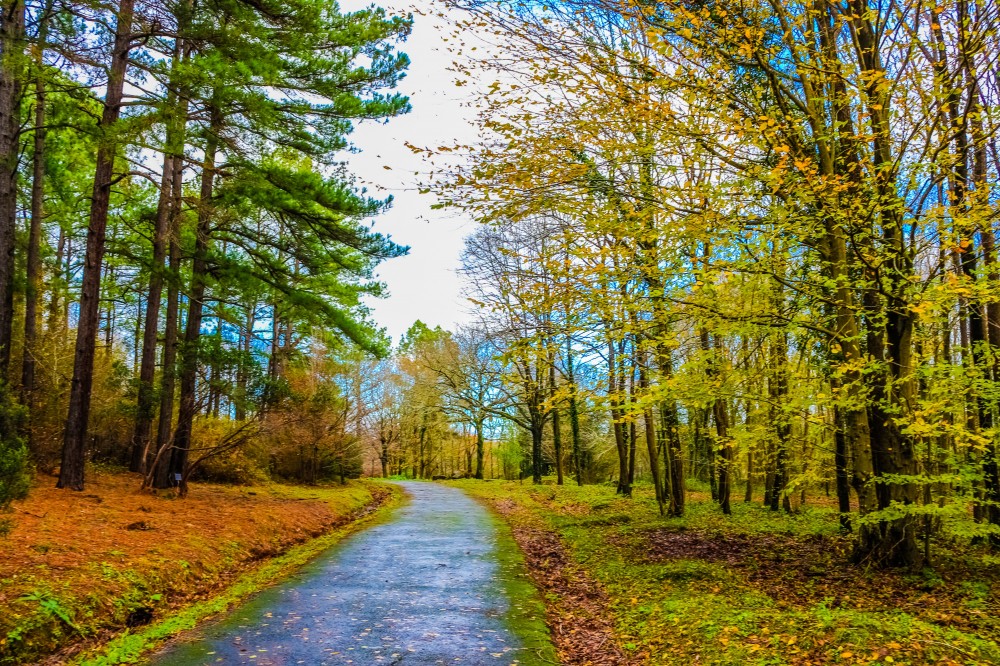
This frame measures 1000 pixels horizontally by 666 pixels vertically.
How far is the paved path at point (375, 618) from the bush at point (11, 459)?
3615mm

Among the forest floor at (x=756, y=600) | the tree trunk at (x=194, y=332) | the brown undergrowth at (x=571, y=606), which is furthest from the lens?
the tree trunk at (x=194, y=332)

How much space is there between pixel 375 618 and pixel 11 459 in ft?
17.4

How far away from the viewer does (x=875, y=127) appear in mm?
6176

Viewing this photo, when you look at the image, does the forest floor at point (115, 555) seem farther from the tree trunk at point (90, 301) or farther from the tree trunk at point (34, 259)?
the tree trunk at point (34, 259)

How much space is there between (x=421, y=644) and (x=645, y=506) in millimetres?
11747

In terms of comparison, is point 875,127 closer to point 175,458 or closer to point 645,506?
point 645,506

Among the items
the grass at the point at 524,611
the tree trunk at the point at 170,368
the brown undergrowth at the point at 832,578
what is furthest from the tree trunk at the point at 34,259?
the brown undergrowth at the point at 832,578

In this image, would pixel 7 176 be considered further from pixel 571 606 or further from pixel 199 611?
pixel 571 606

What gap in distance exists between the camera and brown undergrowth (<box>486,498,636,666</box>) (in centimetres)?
529

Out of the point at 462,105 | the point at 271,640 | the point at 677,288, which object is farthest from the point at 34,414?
the point at 677,288

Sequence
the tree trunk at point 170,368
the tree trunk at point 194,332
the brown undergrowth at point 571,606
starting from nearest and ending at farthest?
the brown undergrowth at point 571,606, the tree trunk at point 170,368, the tree trunk at point 194,332

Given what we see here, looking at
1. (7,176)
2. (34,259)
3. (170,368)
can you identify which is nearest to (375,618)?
(170,368)

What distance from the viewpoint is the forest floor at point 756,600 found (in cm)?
441

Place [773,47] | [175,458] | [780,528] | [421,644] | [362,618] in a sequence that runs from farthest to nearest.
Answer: [175,458]
[780,528]
[362,618]
[773,47]
[421,644]
